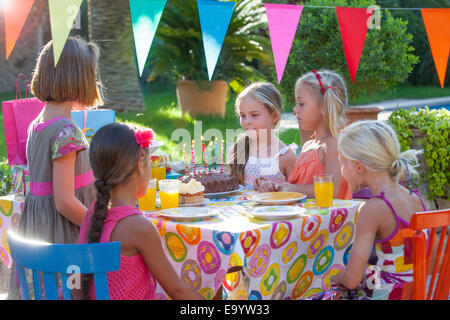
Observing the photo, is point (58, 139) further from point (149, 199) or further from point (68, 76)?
point (149, 199)

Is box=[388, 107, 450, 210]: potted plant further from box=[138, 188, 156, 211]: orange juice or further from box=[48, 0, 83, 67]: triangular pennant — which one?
box=[48, 0, 83, 67]: triangular pennant

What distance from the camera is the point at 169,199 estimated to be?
304cm

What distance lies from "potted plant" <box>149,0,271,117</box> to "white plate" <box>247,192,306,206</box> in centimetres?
839

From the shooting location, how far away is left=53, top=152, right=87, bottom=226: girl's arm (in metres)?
2.73

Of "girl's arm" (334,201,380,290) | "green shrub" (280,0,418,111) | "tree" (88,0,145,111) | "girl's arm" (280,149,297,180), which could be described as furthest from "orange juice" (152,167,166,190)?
"tree" (88,0,145,111)

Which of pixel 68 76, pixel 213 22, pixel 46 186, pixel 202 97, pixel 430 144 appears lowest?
pixel 430 144

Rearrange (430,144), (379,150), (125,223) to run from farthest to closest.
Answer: (430,144), (379,150), (125,223)

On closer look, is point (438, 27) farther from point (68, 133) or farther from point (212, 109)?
point (212, 109)

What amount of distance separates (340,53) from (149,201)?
4547 mm

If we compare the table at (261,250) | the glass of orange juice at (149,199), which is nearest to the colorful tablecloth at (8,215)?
the glass of orange juice at (149,199)

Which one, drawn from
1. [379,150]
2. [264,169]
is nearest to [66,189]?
[379,150]

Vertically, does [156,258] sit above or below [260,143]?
below

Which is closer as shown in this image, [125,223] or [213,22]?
[125,223]

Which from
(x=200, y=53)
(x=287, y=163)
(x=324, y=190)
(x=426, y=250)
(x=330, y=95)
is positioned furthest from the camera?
(x=200, y=53)
